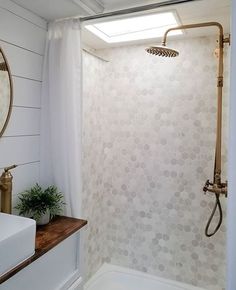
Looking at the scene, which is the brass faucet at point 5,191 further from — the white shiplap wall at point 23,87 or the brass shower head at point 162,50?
the brass shower head at point 162,50

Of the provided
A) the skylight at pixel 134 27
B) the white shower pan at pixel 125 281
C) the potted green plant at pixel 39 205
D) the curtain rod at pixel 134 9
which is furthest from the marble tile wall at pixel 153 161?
the potted green plant at pixel 39 205

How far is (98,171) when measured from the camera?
2.55 metres

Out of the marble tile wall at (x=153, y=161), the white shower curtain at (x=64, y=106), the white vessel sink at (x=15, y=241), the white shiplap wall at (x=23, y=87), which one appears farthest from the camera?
the marble tile wall at (x=153, y=161)

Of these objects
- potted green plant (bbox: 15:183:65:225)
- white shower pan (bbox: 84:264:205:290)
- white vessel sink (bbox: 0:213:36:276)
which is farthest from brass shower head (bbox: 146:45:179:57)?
white shower pan (bbox: 84:264:205:290)

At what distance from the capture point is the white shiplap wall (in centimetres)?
155

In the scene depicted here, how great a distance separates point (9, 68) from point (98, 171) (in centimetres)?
131

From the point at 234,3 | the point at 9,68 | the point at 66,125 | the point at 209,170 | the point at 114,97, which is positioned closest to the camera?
the point at 234,3

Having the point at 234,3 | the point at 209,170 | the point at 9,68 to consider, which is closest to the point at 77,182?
the point at 9,68

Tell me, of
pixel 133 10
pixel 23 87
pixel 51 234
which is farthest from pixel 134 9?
pixel 51 234

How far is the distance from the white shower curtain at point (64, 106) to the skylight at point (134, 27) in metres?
0.29

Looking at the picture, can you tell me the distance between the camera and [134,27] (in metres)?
2.08

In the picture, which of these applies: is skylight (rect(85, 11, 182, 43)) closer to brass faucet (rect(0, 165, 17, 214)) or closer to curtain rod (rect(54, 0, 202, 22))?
curtain rod (rect(54, 0, 202, 22))

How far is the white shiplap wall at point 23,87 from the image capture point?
5.09 ft

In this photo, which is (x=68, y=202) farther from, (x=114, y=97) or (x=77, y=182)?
(x=114, y=97)
